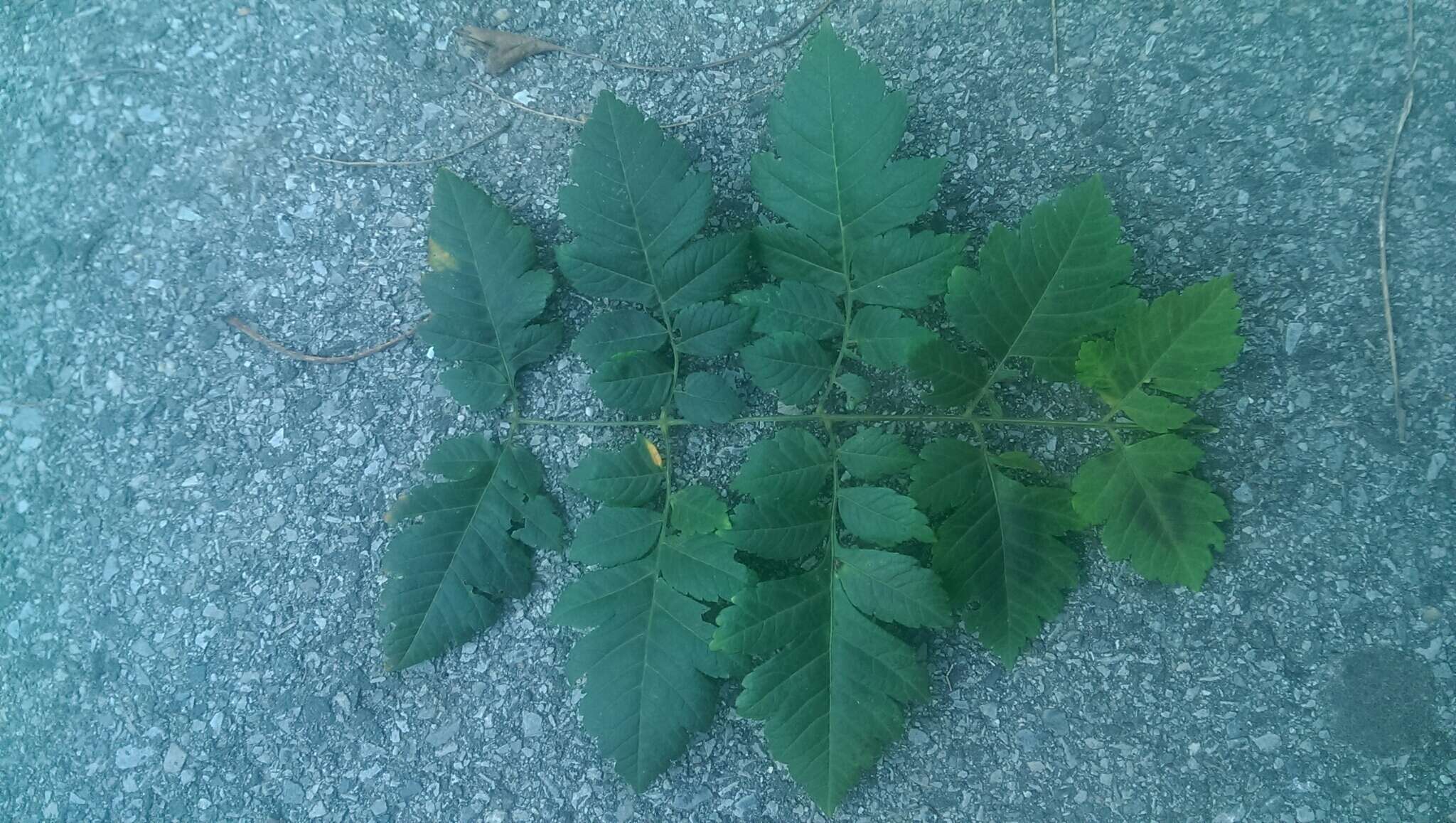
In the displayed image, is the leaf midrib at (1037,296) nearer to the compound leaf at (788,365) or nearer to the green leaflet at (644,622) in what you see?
the compound leaf at (788,365)

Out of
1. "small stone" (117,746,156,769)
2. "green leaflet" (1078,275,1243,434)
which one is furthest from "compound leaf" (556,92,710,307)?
"small stone" (117,746,156,769)

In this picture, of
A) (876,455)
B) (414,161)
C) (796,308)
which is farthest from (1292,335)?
(414,161)

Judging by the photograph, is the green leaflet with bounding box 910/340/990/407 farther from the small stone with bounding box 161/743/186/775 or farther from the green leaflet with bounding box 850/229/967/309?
the small stone with bounding box 161/743/186/775

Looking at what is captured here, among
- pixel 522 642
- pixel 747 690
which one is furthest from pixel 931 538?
pixel 522 642

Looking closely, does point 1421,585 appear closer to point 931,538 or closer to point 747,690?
point 931,538

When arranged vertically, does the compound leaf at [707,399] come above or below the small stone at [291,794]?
above

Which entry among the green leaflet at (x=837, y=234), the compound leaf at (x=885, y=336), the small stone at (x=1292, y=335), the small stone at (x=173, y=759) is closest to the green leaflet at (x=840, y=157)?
the green leaflet at (x=837, y=234)
